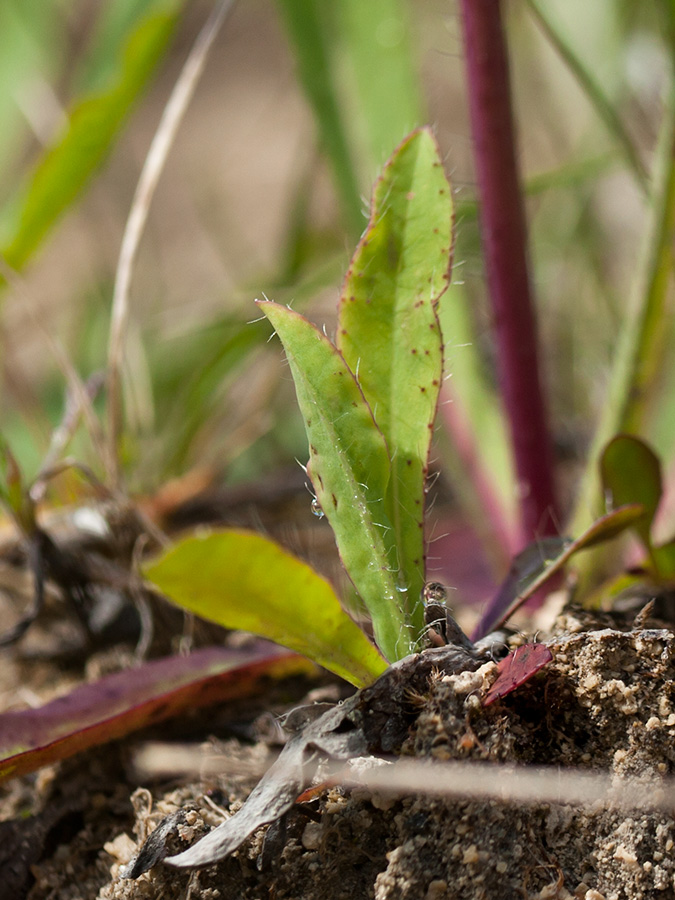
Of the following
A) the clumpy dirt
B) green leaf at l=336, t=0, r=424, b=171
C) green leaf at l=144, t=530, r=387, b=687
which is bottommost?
the clumpy dirt

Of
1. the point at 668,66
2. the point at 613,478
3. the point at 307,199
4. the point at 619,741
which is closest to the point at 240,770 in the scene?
the point at 619,741

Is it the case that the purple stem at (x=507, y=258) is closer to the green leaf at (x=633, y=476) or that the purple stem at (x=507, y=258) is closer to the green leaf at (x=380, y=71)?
the green leaf at (x=633, y=476)

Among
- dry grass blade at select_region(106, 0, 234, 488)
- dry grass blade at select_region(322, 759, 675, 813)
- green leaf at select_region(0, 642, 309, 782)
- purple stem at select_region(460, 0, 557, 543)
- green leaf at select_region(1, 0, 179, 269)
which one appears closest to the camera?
dry grass blade at select_region(322, 759, 675, 813)

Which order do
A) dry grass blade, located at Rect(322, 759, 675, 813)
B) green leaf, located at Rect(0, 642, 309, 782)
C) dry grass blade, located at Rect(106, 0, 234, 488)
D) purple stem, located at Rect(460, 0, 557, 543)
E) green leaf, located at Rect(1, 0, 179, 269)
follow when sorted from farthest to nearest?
green leaf, located at Rect(1, 0, 179, 269), dry grass blade, located at Rect(106, 0, 234, 488), purple stem, located at Rect(460, 0, 557, 543), green leaf, located at Rect(0, 642, 309, 782), dry grass blade, located at Rect(322, 759, 675, 813)

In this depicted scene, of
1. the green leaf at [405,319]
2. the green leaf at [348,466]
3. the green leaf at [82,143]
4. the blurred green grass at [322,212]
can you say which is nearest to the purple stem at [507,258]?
the blurred green grass at [322,212]

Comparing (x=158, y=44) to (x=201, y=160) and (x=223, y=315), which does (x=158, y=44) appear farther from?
(x=201, y=160)

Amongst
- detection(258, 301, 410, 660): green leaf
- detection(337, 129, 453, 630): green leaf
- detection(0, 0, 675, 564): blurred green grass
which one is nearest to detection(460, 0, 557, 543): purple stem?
detection(0, 0, 675, 564): blurred green grass

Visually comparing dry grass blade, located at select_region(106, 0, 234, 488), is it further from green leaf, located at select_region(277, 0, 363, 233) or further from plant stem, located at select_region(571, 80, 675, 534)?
plant stem, located at select_region(571, 80, 675, 534)
